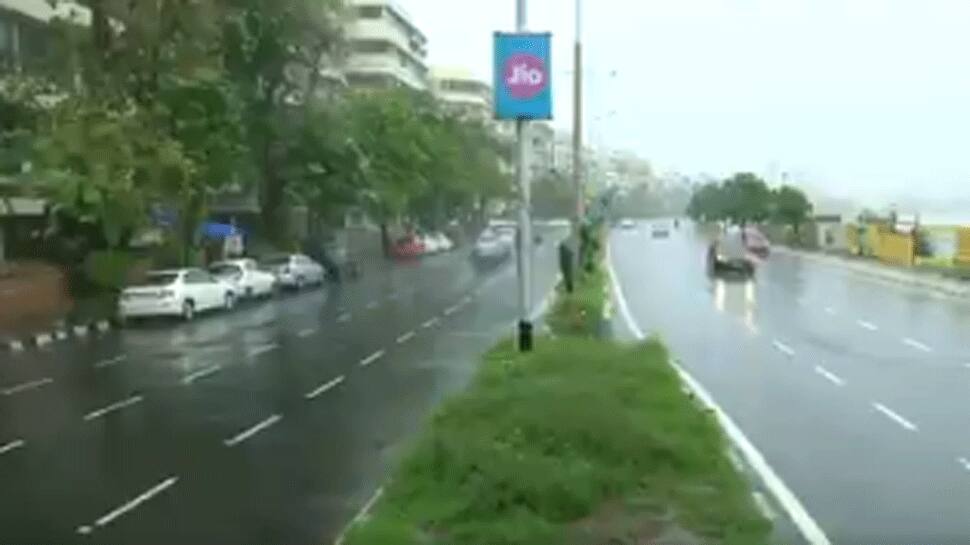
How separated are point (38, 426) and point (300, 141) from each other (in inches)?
1638

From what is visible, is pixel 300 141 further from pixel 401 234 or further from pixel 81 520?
pixel 81 520

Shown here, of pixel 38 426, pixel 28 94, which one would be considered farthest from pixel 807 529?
pixel 28 94

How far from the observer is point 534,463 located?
10.7m

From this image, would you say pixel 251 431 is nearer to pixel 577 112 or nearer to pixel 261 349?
pixel 261 349

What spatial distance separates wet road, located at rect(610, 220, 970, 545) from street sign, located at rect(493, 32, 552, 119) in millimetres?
4824

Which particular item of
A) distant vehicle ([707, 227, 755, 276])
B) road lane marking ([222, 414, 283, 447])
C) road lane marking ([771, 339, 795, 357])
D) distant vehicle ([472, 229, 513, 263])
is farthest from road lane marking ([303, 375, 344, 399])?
distant vehicle ([472, 229, 513, 263])

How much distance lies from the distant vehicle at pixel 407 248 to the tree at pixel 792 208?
104ft

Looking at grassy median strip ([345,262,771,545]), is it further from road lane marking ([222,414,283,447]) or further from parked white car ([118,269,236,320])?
parked white car ([118,269,236,320])

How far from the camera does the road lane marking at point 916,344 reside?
29.5m

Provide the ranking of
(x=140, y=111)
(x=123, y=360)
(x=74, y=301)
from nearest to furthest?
Answer: (x=123, y=360) < (x=140, y=111) < (x=74, y=301)

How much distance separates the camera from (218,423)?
1898 centimetres

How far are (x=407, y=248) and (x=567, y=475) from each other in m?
76.3

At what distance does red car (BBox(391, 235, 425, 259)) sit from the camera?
86.0 m

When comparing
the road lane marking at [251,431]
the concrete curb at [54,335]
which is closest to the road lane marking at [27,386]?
the road lane marking at [251,431]
